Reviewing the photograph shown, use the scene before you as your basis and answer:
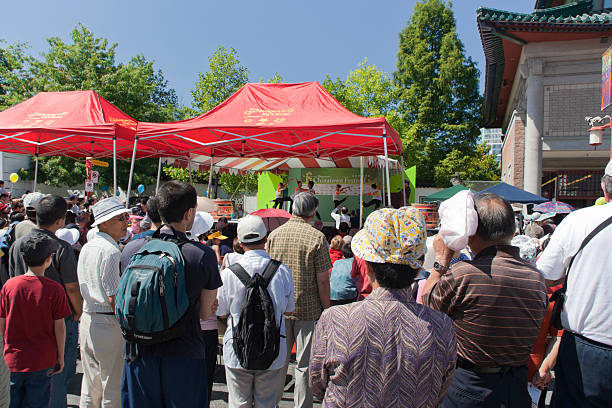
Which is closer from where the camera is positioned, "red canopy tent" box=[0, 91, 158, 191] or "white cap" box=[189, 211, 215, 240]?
"white cap" box=[189, 211, 215, 240]

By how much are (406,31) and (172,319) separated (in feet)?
105

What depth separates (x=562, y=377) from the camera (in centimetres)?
210

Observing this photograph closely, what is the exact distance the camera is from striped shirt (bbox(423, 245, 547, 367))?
1.89 m

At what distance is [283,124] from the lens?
831 cm

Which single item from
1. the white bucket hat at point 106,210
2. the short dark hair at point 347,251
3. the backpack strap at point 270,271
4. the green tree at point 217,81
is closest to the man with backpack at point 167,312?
the backpack strap at point 270,271

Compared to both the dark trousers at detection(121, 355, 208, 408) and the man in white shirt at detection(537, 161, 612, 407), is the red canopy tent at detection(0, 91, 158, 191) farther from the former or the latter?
the man in white shirt at detection(537, 161, 612, 407)

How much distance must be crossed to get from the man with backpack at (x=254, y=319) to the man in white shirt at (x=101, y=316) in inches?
37.0

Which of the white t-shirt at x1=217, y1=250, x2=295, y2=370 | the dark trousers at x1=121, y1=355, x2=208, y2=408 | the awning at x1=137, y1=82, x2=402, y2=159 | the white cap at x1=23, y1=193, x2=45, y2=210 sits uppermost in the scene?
the awning at x1=137, y1=82, x2=402, y2=159

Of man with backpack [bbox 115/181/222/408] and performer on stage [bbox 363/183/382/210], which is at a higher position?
performer on stage [bbox 363/183/382/210]

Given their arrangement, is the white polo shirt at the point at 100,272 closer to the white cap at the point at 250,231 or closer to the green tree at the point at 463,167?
the white cap at the point at 250,231

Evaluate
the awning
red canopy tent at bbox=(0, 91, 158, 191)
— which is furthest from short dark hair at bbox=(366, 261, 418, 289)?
red canopy tent at bbox=(0, 91, 158, 191)

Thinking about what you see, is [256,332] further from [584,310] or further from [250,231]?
[584,310]

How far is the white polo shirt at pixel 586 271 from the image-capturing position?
196 cm

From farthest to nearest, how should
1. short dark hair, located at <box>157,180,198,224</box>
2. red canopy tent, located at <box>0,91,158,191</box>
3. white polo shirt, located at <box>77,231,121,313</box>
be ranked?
red canopy tent, located at <box>0,91,158,191</box>
white polo shirt, located at <box>77,231,121,313</box>
short dark hair, located at <box>157,180,198,224</box>
